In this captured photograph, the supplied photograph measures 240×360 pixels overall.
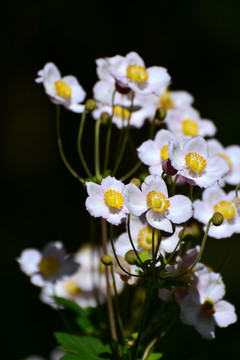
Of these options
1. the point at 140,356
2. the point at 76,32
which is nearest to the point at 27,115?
the point at 76,32

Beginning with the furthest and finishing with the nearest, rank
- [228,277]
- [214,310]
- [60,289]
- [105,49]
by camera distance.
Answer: [105,49]
[228,277]
[60,289]
[214,310]

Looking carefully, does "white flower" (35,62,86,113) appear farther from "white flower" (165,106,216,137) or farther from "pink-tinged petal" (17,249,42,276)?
"pink-tinged petal" (17,249,42,276)

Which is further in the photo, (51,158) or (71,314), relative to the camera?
(51,158)

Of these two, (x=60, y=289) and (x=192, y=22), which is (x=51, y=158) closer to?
(x=192, y=22)

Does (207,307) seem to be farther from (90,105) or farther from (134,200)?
(90,105)

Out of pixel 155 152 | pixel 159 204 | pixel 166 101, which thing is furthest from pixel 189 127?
pixel 159 204

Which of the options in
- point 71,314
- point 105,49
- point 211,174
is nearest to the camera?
point 211,174
